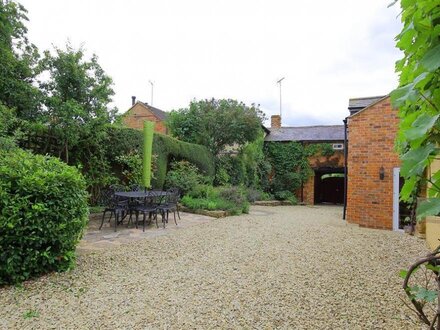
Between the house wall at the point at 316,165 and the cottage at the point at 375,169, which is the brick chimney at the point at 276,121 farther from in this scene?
the cottage at the point at 375,169

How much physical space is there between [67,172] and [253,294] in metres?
2.89

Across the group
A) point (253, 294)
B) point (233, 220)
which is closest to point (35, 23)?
point (233, 220)

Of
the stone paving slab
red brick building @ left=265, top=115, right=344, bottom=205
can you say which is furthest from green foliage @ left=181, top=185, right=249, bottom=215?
red brick building @ left=265, top=115, right=344, bottom=205

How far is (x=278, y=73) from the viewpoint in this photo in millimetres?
21172

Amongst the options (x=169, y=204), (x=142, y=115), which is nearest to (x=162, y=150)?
(x=169, y=204)

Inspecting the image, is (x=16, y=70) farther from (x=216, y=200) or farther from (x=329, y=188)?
(x=329, y=188)

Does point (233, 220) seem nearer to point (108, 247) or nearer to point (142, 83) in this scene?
point (108, 247)

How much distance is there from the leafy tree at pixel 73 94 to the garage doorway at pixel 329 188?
14523 millimetres

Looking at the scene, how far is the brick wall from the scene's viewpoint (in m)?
8.31

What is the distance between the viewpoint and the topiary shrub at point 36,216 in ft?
11.0

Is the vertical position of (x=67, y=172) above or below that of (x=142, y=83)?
below

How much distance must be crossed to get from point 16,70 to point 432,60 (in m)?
8.57

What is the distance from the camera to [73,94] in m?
7.25

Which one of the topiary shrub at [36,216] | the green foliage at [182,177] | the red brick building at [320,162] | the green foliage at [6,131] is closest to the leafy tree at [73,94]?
the green foliage at [6,131]
